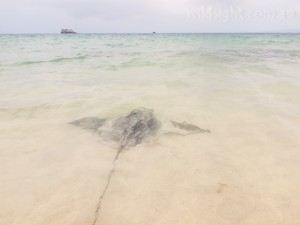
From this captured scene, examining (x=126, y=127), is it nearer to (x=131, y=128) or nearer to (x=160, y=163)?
(x=131, y=128)

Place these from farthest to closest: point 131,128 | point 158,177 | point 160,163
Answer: point 131,128 → point 160,163 → point 158,177

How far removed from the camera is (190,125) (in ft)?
13.3

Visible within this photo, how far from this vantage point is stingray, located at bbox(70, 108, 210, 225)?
3.51 m

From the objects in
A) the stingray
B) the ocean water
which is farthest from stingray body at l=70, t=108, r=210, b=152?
the ocean water

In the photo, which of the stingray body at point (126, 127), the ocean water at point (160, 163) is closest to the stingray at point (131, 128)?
the stingray body at point (126, 127)

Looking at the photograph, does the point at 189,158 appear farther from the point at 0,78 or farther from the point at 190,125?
the point at 0,78

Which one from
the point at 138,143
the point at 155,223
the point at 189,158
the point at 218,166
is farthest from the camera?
the point at 138,143

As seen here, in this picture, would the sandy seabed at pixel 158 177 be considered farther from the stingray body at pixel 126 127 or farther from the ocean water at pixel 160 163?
the stingray body at pixel 126 127

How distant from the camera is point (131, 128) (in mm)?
3762

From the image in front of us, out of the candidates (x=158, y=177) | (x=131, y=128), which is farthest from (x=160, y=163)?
(x=131, y=128)

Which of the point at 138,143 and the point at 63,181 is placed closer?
the point at 63,181

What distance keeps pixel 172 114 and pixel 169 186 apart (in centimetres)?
222

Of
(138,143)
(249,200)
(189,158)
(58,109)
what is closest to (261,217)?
(249,200)

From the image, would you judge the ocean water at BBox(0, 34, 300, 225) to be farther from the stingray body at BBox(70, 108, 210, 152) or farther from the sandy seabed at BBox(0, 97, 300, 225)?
the stingray body at BBox(70, 108, 210, 152)
